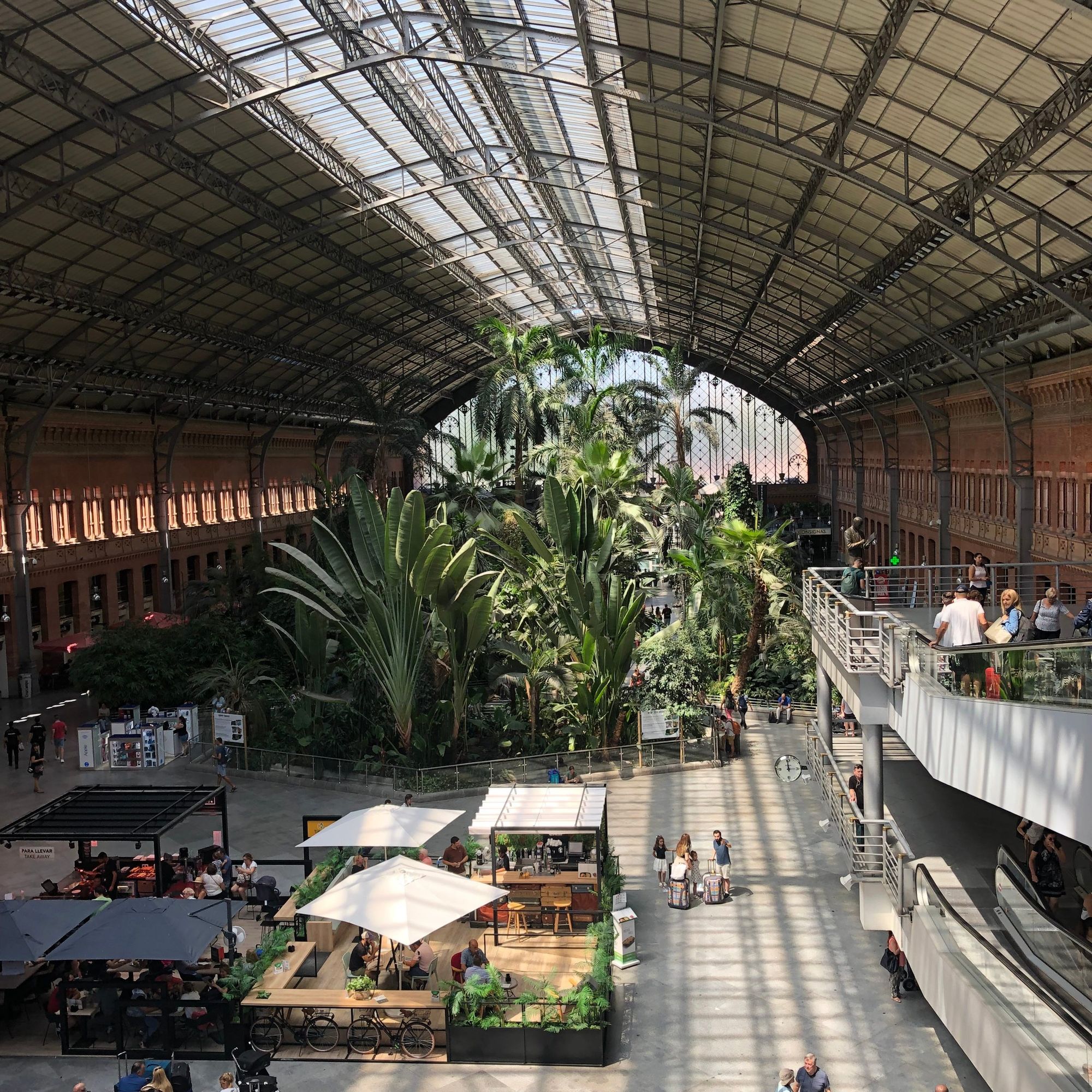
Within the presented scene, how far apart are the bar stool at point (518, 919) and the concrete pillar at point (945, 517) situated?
27.7 metres

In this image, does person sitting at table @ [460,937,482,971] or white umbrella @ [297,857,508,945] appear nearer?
white umbrella @ [297,857,508,945]

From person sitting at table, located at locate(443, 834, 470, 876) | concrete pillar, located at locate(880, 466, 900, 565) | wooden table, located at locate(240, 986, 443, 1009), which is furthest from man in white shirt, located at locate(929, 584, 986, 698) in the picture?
concrete pillar, located at locate(880, 466, 900, 565)

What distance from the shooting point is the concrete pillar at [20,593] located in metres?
33.8

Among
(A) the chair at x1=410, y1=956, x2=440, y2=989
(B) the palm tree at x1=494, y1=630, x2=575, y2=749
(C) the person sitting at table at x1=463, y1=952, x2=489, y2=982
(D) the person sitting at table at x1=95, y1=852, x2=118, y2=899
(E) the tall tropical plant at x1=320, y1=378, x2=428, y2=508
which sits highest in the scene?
(E) the tall tropical plant at x1=320, y1=378, x2=428, y2=508

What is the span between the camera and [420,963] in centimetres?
1406

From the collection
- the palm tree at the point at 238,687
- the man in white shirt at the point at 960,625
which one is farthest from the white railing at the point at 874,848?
the palm tree at the point at 238,687

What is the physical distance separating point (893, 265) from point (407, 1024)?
22.6 meters

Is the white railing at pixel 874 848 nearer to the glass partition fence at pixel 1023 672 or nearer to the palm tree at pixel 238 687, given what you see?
the glass partition fence at pixel 1023 672

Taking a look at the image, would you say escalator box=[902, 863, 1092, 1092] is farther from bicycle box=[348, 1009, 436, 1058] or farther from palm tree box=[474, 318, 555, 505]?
palm tree box=[474, 318, 555, 505]

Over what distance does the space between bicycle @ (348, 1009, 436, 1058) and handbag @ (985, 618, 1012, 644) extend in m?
8.04

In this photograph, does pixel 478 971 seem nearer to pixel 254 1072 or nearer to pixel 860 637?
pixel 254 1072

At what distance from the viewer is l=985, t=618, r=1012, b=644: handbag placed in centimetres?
1463

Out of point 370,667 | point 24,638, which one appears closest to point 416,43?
point 370,667

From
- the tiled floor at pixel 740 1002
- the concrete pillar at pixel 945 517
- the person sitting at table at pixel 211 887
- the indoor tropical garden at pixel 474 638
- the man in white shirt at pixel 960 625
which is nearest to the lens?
the tiled floor at pixel 740 1002
